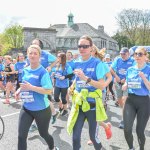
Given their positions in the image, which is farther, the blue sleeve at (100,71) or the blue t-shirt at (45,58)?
the blue t-shirt at (45,58)

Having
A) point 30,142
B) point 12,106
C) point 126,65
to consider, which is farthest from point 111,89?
point 30,142

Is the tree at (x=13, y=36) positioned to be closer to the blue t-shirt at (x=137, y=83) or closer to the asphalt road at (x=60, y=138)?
the asphalt road at (x=60, y=138)

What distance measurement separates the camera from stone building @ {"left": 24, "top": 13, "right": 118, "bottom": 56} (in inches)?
3563

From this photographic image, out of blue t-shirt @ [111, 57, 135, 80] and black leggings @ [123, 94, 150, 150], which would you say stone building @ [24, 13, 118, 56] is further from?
black leggings @ [123, 94, 150, 150]

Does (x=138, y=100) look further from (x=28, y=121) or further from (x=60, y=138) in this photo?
(x=60, y=138)

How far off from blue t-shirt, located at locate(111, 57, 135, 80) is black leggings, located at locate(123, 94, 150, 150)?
279 cm

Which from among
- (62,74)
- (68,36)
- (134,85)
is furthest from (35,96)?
(68,36)

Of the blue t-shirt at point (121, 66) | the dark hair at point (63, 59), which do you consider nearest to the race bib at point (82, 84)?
the blue t-shirt at point (121, 66)

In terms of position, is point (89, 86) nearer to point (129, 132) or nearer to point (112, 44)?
point (129, 132)

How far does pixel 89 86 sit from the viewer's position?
205 inches

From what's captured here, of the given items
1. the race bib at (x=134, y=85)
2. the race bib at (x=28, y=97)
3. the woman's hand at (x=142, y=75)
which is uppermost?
the woman's hand at (x=142, y=75)

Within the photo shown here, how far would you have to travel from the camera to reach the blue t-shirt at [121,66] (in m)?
8.75

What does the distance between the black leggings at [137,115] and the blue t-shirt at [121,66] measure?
2.79 metres

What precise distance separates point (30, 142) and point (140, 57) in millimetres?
2877
